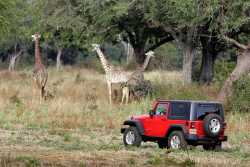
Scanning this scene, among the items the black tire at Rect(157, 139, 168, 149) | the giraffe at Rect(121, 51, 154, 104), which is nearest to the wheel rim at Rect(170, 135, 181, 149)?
the black tire at Rect(157, 139, 168, 149)

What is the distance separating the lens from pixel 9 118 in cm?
2328

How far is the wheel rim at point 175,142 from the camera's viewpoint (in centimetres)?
1686

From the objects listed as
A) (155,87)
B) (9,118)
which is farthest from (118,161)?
(155,87)

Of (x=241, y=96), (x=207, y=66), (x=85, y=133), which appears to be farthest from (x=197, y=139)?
(x=207, y=66)

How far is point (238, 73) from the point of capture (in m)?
28.1

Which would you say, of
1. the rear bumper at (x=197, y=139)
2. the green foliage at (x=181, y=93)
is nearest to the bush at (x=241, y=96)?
the green foliage at (x=181, y=93)

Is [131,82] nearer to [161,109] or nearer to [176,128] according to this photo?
[161,109]

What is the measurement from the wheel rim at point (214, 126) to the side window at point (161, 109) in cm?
129

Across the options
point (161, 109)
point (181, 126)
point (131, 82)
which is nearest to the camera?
point (181, 126)

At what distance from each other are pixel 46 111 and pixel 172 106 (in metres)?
8.86

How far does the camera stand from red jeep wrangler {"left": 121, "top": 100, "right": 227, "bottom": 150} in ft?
54.7

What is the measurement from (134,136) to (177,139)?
143 centimetres

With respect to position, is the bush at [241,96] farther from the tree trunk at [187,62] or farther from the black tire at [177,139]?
the black tire at [177,139]

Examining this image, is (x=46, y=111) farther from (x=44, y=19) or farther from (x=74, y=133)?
(x=44, y=19)
